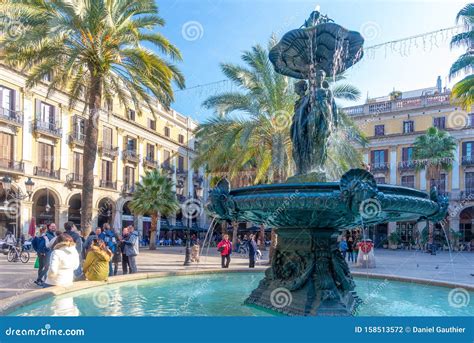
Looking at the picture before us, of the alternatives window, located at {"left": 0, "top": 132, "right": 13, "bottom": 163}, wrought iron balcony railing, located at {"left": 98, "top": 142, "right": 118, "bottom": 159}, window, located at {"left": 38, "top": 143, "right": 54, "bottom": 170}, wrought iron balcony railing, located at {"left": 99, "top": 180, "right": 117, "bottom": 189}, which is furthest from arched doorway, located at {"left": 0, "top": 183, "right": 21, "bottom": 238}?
wrought iron balcony railing, located at {"left": 98, "top": 142, "right": 118, "bottom": 159}

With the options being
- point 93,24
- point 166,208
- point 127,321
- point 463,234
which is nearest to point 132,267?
point 127,321

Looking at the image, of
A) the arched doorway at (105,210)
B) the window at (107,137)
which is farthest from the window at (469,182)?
the window at (107,137)

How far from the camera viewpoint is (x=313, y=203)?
5.10 meters

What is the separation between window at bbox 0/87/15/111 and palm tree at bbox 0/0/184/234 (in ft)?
50.7

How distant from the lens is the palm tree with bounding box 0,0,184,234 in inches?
491

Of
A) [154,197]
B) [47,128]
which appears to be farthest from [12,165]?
[154,197]

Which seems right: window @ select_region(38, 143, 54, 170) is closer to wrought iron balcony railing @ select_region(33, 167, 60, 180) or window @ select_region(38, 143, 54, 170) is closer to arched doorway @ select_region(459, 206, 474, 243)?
wrought iron balcony railing @ select_region(33, 167, 60, 180)

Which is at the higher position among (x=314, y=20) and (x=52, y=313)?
(x=314, y=20)

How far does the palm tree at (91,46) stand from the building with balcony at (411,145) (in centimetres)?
2835

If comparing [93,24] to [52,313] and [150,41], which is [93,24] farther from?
[52,313]

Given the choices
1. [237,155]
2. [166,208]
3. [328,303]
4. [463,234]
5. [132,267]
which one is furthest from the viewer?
[463,234]

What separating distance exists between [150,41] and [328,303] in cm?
1152

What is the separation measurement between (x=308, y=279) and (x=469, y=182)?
41098 mm

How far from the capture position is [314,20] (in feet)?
22.5
